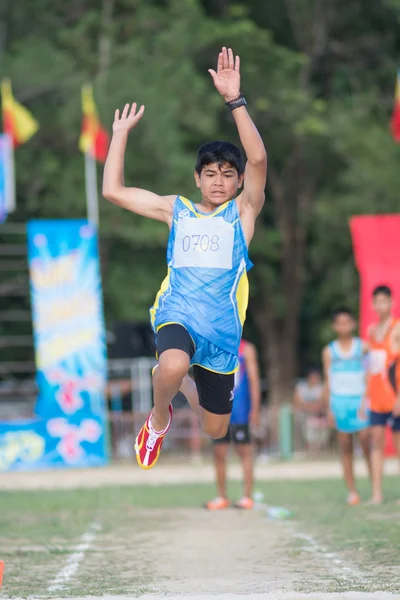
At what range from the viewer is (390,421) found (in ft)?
37.2

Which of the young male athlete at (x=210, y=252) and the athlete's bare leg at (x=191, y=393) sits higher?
the young male athlete at (x=210, y=252)

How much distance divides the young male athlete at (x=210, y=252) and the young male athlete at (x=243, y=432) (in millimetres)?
4439

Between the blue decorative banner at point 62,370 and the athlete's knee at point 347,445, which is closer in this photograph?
the athlete's knee at point 347,445

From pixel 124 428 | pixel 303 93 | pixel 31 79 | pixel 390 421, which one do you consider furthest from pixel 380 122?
pixel 390 421

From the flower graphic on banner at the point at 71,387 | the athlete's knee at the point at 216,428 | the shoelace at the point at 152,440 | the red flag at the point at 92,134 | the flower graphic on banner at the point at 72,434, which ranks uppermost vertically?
the red flag at the point at 92,134

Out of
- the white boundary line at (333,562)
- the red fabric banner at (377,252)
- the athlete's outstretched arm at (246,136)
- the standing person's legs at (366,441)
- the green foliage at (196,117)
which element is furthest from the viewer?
the green foliage at (196,117)

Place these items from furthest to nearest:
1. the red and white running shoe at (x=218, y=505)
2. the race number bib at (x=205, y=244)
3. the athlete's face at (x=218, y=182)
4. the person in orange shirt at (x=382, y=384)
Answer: the red and white running shoe at (x=218, y=505) → the person in orange shirt at (x=382, y=384) → the athlete's face at (x=218, y=182) → the race number bib at (x=205, y=244)

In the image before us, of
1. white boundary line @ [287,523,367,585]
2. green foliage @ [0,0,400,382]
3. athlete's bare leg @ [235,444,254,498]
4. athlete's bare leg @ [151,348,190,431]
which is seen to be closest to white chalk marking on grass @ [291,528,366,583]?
white boundary line @ [287,523,367,585]

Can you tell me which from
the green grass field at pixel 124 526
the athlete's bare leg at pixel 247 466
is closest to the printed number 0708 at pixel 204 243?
the green grass field at pixel 124 526

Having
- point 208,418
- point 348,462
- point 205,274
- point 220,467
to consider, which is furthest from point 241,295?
point 348,462

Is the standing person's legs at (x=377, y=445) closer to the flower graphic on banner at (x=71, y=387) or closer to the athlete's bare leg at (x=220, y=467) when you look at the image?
the athlete's bare leg at (x=220, y=467)

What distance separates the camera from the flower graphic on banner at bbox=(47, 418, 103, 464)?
69.0ft

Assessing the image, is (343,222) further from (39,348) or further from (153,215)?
(153,215)

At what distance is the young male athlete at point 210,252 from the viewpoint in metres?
6.57
